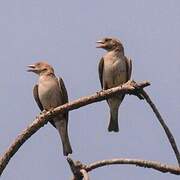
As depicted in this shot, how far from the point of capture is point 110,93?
894 cm

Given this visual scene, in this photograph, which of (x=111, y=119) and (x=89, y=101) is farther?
(x=111, y=119)

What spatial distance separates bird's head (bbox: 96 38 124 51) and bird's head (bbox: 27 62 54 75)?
105 centimetres

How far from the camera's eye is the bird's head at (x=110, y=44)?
1431 centimetres

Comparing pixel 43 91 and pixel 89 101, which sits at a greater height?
pixel 43 91

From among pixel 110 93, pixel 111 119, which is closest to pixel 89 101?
pixel 110 93

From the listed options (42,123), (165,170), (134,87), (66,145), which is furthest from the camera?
(66,145)

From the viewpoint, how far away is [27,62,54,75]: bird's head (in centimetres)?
1401

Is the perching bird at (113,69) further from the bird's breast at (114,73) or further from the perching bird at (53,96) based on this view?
the perching bird at (53,96)

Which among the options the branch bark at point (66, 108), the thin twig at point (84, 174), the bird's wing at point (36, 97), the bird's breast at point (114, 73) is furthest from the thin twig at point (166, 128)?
the bird's wing at point (36, 97)

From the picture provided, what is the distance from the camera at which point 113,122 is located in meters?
14.2

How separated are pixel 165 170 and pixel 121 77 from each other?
6.15m

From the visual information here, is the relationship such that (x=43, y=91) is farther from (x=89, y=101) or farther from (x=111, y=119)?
(x=89, y=101)

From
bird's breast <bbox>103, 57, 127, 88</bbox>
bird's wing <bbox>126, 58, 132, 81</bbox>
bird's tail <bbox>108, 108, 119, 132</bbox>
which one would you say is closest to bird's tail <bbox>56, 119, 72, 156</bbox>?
bird's tail <bbox>108, 108, 119, 132</bbox>

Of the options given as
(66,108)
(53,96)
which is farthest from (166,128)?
(53,96)
